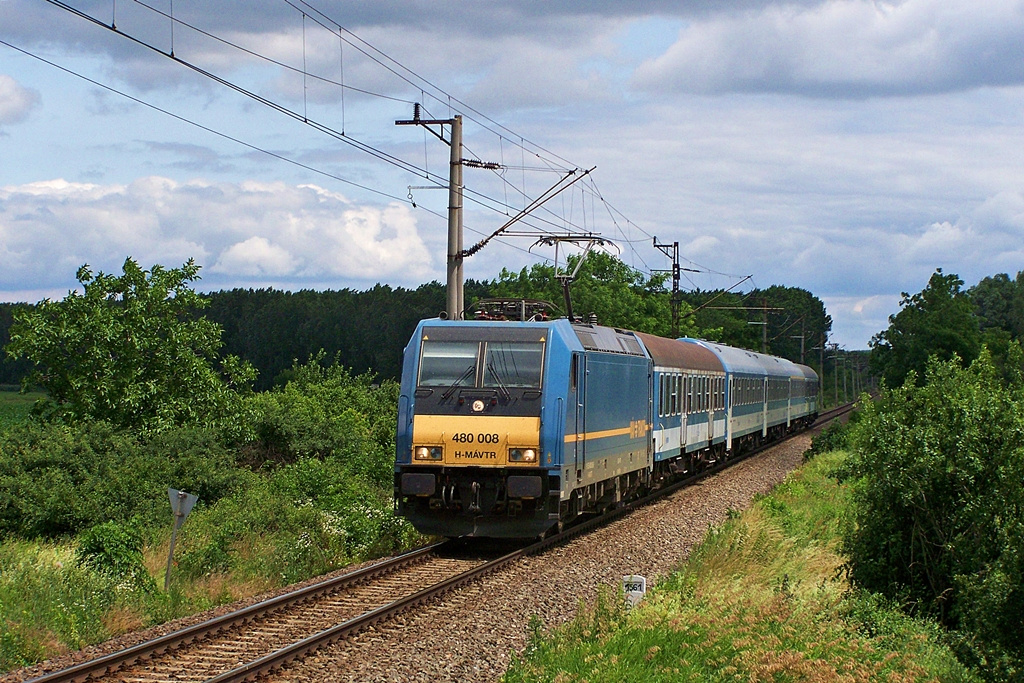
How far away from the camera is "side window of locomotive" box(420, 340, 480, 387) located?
1619 cm

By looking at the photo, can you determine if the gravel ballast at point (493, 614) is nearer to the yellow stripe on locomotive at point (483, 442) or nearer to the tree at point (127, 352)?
the yellow stripe on locomotive at point (483, 442)

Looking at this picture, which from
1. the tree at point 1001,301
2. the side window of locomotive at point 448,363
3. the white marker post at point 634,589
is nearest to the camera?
the white marker post at point 634,589

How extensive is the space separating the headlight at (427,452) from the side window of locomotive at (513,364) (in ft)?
3.66

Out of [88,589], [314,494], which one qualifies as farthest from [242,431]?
[88,589]

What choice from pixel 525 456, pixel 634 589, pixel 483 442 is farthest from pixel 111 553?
pixel 634 589

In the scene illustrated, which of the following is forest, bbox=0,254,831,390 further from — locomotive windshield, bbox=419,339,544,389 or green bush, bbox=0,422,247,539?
locomotive windshield, bbox=419,339,544,389

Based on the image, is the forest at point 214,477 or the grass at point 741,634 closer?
the grass at point 741,634

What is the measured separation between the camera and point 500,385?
16.1 meters

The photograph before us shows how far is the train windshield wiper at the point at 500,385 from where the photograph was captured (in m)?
16.0

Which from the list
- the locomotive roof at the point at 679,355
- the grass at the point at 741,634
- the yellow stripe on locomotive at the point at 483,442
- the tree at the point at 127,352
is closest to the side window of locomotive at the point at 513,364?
the yellow stripe on locomotive at the point at 483,442

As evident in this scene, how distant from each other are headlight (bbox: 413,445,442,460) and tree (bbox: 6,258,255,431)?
12.6 m

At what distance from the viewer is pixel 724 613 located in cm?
1178

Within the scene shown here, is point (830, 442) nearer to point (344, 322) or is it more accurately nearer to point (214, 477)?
point (214, 477)

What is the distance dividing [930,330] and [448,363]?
3437 cm
